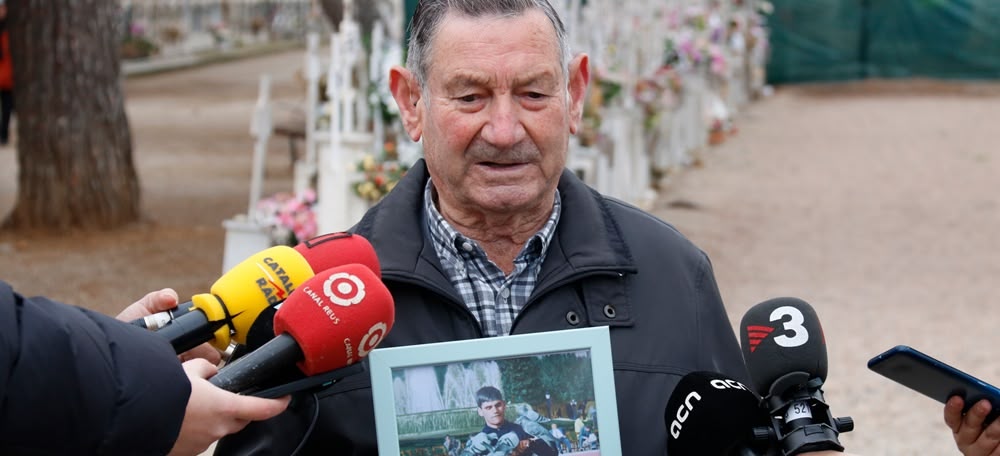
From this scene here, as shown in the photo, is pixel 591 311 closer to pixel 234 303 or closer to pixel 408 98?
pixel 408 98

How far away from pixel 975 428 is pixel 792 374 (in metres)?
0.34

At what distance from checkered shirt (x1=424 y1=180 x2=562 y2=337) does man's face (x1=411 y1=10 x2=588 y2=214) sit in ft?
0.22

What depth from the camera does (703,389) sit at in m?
2.29

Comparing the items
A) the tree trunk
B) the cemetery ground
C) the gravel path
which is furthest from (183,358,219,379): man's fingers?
the tree trunk

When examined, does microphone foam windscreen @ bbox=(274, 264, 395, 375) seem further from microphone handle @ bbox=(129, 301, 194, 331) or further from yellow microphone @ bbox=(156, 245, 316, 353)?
microphone handle @ bbox=(129, 301, 194, 331)

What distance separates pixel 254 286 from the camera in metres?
2.18

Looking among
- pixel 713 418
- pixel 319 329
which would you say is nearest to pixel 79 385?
pixel 319 329

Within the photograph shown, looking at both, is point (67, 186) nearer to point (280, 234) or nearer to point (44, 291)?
point (44, 291)

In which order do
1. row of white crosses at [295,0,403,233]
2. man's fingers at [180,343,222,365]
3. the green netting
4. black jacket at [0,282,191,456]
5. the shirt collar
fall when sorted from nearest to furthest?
black jacket at [0,282,191,456], man's fingers at [180,343,222,365], the shirt collar, row of white crosses at [295,0,403,233], the green netting

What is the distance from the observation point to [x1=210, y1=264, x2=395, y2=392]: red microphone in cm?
205

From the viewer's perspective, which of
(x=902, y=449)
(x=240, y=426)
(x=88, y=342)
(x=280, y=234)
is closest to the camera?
(x=88, y=342)

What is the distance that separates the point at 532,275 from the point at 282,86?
21.6 meters

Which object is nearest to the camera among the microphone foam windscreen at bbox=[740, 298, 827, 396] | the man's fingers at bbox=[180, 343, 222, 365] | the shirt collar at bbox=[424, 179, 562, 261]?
the microphone foam windscreen at bbox=[740, 298, 827, 396]

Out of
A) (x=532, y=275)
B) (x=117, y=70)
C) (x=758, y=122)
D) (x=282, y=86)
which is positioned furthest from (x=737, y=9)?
(x=532, y=275)
